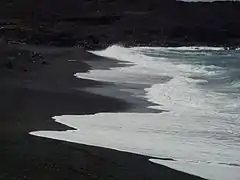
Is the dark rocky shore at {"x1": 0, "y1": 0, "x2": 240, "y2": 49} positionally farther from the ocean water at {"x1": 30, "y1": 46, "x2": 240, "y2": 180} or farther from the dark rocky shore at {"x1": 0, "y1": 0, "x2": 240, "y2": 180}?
the ocean water at {"x1": 30, "y1": 46, "x2": 240, "y2": 180}

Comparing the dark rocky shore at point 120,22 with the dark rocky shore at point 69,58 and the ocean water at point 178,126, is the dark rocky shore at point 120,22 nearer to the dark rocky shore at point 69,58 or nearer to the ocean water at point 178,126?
the dark rocky shore at point 69,58

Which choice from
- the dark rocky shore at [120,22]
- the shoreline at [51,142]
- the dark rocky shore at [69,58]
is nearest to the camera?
the shoreline at [51,142]

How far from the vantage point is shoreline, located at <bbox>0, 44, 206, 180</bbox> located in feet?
31.2

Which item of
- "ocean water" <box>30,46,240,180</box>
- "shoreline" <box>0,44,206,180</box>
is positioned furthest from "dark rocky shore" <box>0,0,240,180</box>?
"ocean water" <box>30,46,240,180</box>

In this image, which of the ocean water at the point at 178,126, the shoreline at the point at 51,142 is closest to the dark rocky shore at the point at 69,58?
the shoreline at the point at 51,142

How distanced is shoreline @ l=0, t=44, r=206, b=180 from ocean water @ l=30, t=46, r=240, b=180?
1.30 ft

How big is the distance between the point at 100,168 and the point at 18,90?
8397mm

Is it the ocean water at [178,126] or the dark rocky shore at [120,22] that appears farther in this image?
the dark rocky shore at [120,22]

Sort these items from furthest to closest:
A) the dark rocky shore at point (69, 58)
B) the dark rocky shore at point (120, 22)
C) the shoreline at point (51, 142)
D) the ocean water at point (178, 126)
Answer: the dark rocky shore at point (120, 22), the ocean water at point (178, 126), the dark rocky shore at point (69, 58), the shoreline at point (51, 142)

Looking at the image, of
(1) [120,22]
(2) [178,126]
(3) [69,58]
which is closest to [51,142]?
(2) [178,126]

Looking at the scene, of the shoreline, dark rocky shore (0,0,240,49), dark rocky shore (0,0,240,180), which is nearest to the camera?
the shoreline

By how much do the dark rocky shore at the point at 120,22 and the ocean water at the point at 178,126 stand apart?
64.5 feet

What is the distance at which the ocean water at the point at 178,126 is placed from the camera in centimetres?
1064

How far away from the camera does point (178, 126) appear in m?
13.2
